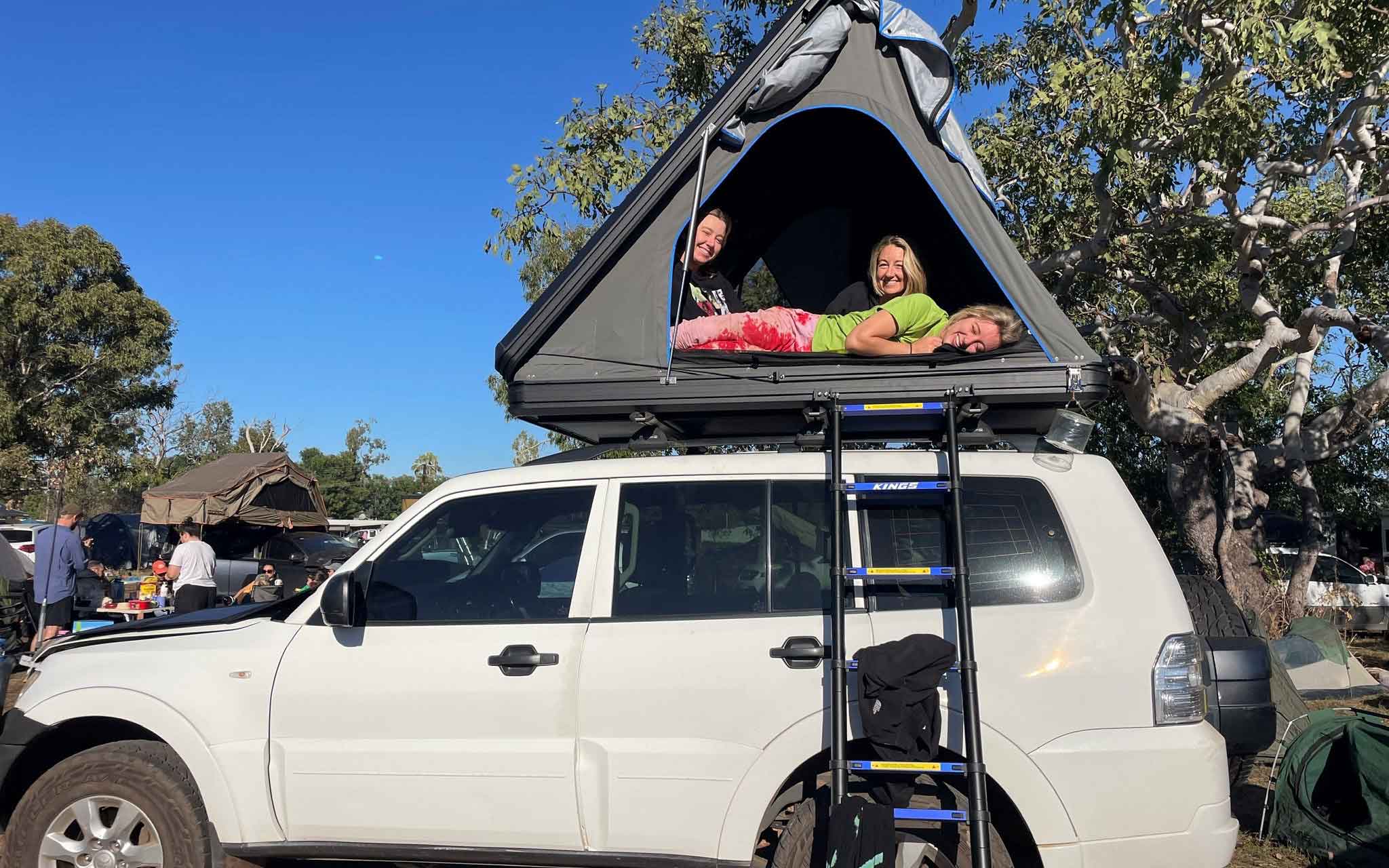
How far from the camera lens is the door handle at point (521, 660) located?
3598 mm

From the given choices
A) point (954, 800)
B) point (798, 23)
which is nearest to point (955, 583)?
point (954, 800)

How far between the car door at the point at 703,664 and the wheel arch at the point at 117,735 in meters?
1.46

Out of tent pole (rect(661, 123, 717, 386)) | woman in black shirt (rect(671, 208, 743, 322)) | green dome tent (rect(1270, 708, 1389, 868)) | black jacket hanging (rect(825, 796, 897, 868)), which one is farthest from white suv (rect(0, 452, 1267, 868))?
green dome tent (rect(1270, 708, 1389, 868))

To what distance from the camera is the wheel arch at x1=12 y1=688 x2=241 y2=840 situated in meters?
3.79

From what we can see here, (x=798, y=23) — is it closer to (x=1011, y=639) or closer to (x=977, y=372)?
(x=977, y=372)

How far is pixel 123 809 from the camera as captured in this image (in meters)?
3.85

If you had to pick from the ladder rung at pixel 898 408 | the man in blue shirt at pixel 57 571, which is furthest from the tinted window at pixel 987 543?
the man in blue shirt at pixel 57 571

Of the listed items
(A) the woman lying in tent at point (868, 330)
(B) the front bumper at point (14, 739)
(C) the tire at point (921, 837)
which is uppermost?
(A) the woman lying in tent at point (868, 330)

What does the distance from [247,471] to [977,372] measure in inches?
728

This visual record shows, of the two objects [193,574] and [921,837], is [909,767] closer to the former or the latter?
[921,837]

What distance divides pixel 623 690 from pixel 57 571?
977 centimetres

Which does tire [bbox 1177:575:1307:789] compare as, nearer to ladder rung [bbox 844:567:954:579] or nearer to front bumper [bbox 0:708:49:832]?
ladder rung [bbox 844:567:954:579]

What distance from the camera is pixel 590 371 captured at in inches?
164

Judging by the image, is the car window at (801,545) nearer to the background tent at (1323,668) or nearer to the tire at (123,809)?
the tire at (123,809)
